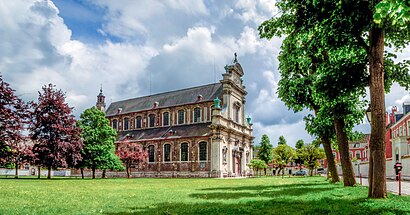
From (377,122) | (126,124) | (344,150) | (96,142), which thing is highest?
(126,124)

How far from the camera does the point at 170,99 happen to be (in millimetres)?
56031

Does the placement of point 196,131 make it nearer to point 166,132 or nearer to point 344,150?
point 166,132

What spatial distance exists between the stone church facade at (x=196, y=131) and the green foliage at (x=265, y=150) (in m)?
26.1

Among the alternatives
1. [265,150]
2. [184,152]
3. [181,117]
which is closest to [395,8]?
[184,152]

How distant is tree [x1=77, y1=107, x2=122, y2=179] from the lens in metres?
41.3

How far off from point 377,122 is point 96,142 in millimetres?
37028

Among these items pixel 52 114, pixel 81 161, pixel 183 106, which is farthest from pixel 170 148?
pixel 52 114

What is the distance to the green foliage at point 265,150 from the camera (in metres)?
81.4

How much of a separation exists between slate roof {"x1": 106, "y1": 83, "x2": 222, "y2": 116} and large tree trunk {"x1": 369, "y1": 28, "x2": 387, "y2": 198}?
132ft

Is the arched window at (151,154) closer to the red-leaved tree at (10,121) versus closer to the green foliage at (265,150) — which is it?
the red-leaved tree at (10,121)

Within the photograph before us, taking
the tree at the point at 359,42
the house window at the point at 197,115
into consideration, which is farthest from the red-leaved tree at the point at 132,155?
the tree at the point at 359,42

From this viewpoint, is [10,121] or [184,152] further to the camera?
[184,152]

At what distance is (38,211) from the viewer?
7910mm

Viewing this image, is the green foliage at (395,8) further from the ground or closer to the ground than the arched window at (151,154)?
further from the ground
